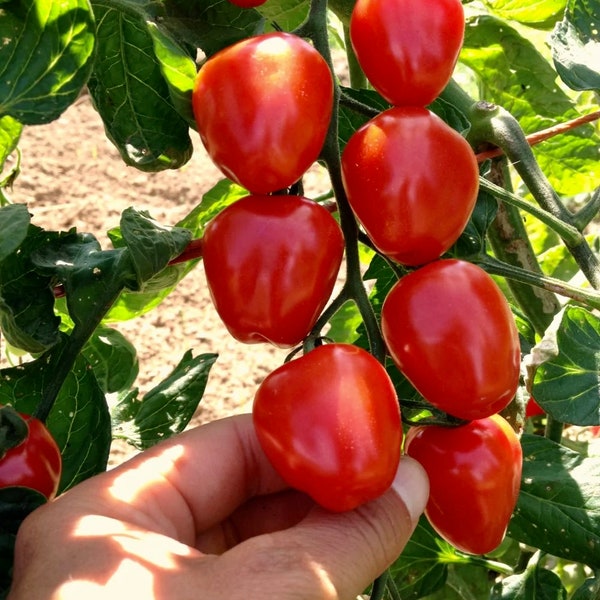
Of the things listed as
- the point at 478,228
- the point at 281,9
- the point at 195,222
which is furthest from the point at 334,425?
the point at 195,222

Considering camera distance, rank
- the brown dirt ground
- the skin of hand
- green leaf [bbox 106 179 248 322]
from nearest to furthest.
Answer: the skin of hand
green leaf [bbox 106 179 248 322]
the brown dirt ground

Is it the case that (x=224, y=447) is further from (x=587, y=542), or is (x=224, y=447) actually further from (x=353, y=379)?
(x=587, y=542)

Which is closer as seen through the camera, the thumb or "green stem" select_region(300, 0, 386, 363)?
the thumb

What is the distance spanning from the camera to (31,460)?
83cm

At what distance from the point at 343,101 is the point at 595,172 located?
1.86 feet

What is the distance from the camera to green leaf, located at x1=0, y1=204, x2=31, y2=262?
28.7 inches

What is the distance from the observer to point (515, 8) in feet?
3.90

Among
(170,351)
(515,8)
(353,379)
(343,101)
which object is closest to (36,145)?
(170,351)

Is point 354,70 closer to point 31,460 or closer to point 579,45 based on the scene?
point 579,45

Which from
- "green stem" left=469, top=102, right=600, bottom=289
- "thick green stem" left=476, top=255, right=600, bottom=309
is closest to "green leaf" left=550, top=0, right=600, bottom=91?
"green stem" left=469, top=102, right=600, bottom=289

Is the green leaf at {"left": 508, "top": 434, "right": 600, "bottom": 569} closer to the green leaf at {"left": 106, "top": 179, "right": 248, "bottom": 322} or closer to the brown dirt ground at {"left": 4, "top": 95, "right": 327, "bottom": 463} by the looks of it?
the green leaf at {"left": 106, "top": 179, "right": 248, "bottom": 322}

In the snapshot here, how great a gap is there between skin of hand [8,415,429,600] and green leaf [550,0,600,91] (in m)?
0.42

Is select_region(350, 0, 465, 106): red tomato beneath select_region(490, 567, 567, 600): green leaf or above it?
above

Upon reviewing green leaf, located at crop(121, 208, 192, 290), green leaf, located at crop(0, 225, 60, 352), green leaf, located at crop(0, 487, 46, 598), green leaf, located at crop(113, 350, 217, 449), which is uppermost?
green leaf, located at crop(121, 208, 192, 290)
